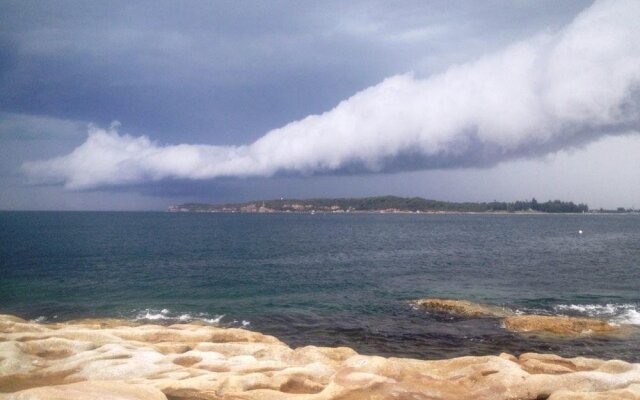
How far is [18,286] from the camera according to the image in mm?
61406

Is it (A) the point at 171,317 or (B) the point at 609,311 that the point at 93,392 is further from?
(B) the point at 609,311

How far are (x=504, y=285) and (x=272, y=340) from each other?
4316 cm

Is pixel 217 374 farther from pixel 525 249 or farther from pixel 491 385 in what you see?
pixel 525 249

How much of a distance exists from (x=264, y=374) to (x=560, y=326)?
29.6m

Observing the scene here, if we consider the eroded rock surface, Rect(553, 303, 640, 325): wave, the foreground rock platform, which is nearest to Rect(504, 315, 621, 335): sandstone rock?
the eroded rock surface

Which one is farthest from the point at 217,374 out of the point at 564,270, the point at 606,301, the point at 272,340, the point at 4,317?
the point at 564,270

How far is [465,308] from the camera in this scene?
150 feet

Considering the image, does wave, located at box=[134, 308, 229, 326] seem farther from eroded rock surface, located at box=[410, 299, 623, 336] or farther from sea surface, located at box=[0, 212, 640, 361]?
eroded rock surface, located at box=[410, 299, 623, 336]

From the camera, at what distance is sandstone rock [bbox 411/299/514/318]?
146 ft

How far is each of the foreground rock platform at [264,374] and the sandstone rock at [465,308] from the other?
18.0 meters

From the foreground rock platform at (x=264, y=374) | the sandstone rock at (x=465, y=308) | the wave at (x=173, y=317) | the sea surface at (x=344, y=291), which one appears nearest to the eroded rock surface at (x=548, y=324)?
the sandstone rock at (x=465, y=308)

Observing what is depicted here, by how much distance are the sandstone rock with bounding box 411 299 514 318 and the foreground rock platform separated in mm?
17955

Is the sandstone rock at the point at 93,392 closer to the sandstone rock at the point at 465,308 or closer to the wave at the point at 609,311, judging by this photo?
the sandstone rock at the point at 465,308

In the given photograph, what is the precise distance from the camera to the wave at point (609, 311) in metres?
42.8
